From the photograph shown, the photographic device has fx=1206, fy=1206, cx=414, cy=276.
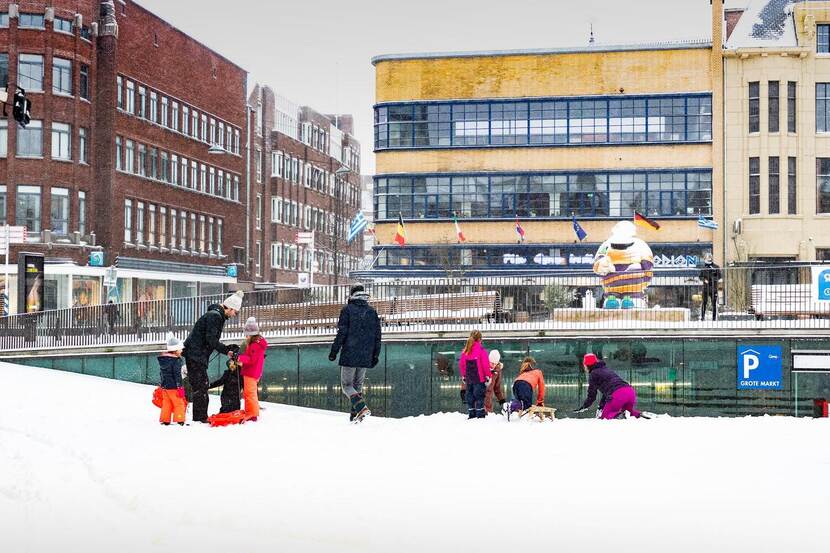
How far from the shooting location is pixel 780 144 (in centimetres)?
5634

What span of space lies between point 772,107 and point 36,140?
3349cm

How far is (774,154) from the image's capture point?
56.5 metres

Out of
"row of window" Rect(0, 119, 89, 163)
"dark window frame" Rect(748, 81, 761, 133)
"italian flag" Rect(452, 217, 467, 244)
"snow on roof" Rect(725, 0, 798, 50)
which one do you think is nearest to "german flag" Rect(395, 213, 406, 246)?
"italian flag" Rect(452, 217, 467, 244)

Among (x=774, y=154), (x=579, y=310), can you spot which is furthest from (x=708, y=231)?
(x=579, y=310)

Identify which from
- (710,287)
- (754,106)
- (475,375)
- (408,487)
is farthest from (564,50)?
(408,487)

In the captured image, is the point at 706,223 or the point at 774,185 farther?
the point at 774,185

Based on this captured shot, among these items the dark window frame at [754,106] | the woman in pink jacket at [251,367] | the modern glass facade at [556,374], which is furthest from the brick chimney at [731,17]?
the woman in pink jacket at [251,367]

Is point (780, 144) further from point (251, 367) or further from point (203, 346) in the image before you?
point (203, 346)

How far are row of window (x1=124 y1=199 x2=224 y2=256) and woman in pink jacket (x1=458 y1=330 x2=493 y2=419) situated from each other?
136ft

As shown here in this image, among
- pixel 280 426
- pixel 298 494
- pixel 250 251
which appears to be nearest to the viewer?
pixel 298 494

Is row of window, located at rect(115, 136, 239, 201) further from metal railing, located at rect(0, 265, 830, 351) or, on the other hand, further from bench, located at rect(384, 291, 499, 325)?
bench, located at rect(384, 291, 499, 325)

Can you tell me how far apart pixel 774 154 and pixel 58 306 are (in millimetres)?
33353

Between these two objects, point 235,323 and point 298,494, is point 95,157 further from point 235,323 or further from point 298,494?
point 298,494

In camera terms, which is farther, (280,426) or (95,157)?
(95,157)
